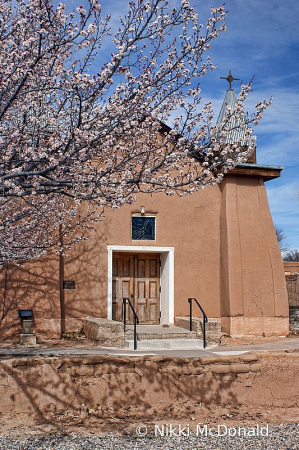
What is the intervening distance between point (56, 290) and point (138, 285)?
266 cm

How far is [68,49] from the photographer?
6711 mm

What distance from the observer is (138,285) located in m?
14.7

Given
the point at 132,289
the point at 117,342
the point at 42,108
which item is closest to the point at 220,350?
the point at 117,342

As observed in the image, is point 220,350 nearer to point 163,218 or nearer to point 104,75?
point 163,218

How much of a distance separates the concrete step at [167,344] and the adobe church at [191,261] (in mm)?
1609

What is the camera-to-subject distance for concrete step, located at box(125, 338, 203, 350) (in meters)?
12.3

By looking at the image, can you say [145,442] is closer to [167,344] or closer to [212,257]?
[167,344]

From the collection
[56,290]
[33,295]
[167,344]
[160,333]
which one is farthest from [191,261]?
[33,295]

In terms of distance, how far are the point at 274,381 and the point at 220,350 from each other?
3905mm

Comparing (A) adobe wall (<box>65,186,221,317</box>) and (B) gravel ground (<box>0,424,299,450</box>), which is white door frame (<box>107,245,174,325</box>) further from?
(B) gravel ground (<box>0,424,299,450</box>)

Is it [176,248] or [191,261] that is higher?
[176,248]

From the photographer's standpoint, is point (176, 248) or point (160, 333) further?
point (176, 248)

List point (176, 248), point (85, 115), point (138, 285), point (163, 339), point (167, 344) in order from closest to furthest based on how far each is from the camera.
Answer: point (85, 115) → point (167, 344) → point (163, 339) → point (176, 248) → point (138, 285)

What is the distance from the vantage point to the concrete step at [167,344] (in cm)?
1226
